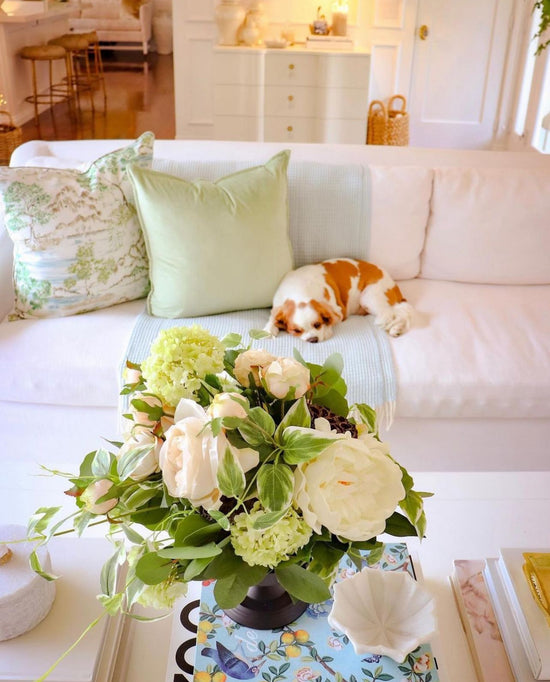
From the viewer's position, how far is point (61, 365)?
1.84 m

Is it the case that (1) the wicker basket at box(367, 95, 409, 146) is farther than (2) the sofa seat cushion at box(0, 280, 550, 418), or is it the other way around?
(1) the wicker basket at box(367, 95, 409, 146)

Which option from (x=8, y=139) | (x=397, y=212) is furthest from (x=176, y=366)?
(x=8, y=139)

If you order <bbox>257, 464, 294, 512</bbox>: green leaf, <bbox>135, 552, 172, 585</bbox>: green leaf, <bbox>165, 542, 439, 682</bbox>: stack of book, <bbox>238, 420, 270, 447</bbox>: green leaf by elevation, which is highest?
<bbox>238, 420, 270, 447</bbox>: green leaf

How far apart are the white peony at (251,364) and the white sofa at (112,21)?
9.11 m

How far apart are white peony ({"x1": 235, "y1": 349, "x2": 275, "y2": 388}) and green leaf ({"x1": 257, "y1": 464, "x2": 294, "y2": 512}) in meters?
0.14

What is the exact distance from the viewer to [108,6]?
9109 millimetres

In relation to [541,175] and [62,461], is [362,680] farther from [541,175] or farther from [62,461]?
[541,175]

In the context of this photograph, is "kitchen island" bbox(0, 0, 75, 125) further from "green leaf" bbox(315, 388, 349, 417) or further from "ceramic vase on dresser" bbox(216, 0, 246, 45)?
"green leaf" bbox(315, 388, 349, 417)

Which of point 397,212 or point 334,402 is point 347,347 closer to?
point 397,212

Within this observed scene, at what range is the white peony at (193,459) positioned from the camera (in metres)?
0.73

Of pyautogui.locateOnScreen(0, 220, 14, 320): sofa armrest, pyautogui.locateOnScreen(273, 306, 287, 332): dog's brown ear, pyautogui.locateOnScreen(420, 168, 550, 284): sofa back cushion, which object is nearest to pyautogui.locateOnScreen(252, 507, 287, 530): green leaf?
pyautogui.locateOnScreen(273, 306, 287, 332): dog's brown ear

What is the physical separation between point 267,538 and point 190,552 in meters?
0.09

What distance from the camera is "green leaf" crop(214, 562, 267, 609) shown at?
31.0 inches

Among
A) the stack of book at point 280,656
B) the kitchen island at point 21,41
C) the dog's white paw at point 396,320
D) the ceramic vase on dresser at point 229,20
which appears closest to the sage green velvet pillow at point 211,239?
the dog's white paw at point 396,320
